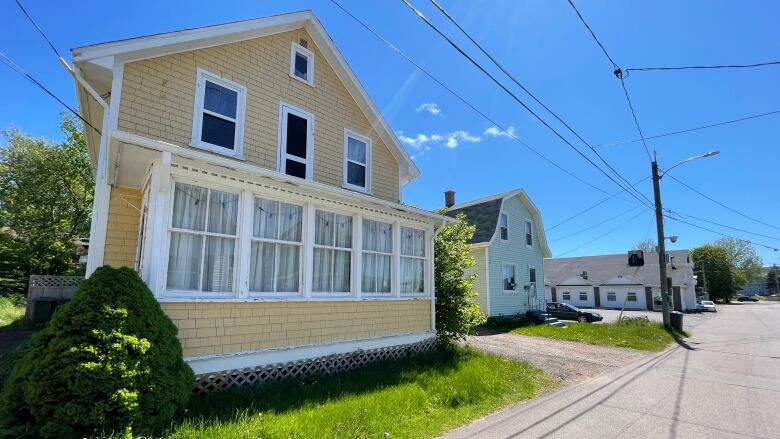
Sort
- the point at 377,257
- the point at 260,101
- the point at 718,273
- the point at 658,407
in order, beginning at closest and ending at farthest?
1. the point at 658,407
2. the point at 377,257
3. the point at 260,101
4. the point at 718,273

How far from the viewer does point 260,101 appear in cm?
961

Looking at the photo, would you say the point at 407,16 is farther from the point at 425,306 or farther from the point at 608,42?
the point at 425,306

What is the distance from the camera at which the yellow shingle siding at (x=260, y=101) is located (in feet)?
25.9

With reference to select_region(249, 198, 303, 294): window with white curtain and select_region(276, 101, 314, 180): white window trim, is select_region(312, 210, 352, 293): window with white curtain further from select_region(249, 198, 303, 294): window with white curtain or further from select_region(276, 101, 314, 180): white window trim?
select_region(276, 101, 314, 180): white window trim

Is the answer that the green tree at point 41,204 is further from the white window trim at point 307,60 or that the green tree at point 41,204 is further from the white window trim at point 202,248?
the white window trim at point 202,248

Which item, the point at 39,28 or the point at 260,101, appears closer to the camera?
the point at 39,28

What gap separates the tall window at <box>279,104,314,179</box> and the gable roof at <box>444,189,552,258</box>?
1322 centimetres

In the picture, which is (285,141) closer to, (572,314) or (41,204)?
(572,314)

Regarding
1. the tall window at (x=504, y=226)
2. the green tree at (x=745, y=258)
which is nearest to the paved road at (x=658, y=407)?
the tall window at (x=504, y=226)

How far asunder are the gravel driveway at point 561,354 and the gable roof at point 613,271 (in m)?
32.6

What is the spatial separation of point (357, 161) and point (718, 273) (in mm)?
75653

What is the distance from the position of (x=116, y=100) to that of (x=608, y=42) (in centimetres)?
1021

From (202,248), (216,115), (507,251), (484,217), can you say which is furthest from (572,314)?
(202,248)

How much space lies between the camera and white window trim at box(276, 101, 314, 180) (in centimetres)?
977
